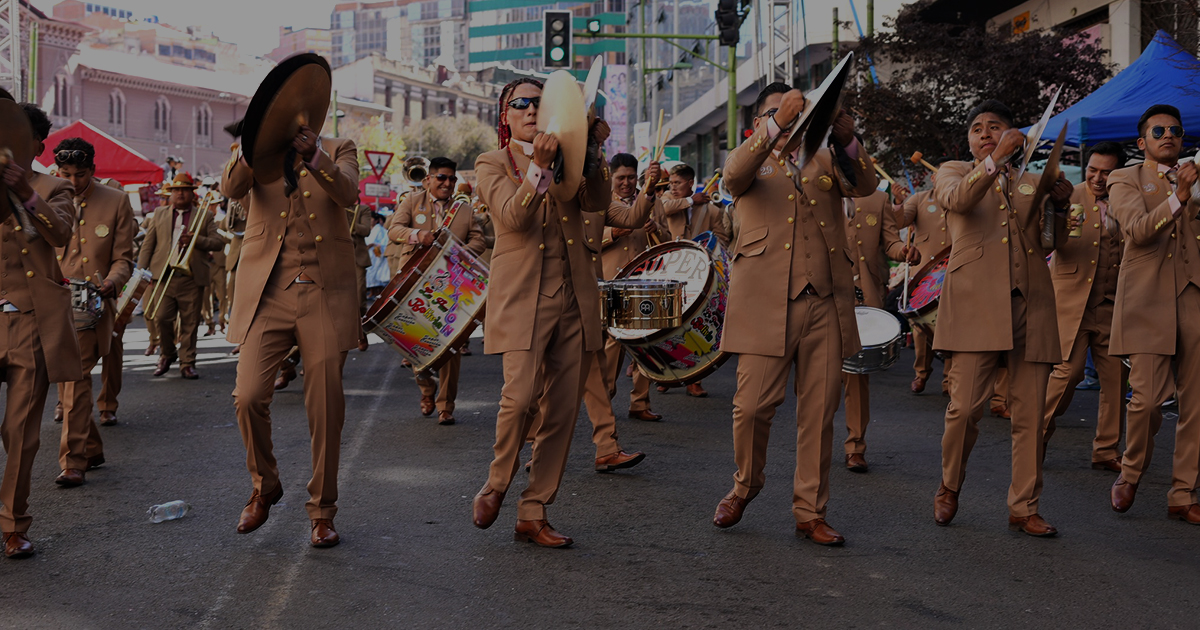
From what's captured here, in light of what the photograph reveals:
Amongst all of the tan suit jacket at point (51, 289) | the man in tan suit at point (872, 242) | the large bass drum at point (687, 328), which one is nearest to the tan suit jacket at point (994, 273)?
the large bass drum at point (687, 328)

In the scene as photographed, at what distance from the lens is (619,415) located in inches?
408

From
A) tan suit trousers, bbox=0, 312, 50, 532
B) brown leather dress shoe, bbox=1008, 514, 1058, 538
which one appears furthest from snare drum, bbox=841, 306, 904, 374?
tan suit trousers, bbox=0, 312, 50, 532

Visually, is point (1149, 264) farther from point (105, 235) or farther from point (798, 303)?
point (105, 235)

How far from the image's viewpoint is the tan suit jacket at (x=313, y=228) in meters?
5.80

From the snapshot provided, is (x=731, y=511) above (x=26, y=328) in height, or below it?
below

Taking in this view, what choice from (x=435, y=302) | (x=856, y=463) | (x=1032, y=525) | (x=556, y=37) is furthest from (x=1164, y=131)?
(x=556, y=37)

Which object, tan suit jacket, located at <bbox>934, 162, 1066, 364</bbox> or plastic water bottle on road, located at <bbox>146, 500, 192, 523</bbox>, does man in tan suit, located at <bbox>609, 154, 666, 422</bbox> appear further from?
plastic water bottle on road, located at <bbox>146, 500, 192, 523</bbox>

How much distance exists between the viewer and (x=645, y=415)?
1007cm

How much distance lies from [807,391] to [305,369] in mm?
2351

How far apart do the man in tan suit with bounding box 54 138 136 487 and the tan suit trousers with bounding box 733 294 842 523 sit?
4102 millimetres

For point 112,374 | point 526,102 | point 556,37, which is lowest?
point 112,374

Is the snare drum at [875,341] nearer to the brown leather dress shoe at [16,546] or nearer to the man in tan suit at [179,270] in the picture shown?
the brown leather dress shoe at [16,546]

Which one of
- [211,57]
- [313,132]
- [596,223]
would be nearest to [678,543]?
[596,223]

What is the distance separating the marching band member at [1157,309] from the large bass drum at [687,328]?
2.60 metres
